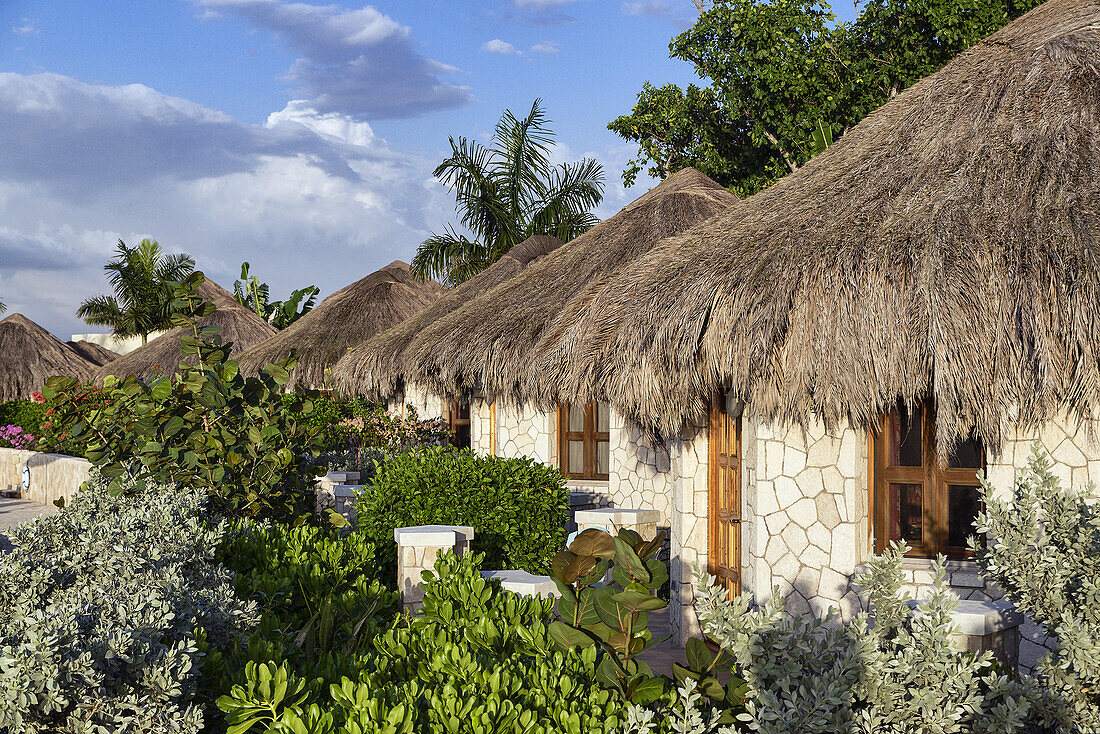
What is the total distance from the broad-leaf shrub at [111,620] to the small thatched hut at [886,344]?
3.40 metres

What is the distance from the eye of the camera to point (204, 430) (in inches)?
248

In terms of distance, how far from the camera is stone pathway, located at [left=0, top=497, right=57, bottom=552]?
45.5 ft

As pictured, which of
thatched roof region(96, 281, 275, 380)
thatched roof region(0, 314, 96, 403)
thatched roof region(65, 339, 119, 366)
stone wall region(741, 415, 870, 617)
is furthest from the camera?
thatched roof region(65, 339, 119, 366)

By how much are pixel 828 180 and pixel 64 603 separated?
6.17 m

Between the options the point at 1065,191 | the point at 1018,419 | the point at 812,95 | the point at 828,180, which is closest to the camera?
the point at 1018,419

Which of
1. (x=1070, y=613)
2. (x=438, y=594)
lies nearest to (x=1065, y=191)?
(x=1070, y=613)

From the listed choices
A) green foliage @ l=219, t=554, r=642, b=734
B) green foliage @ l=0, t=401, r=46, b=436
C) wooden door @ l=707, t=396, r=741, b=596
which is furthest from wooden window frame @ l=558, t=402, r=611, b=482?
green foliage @ l=0, t=401, r=46, b=436

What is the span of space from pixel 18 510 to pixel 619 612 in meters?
15.4

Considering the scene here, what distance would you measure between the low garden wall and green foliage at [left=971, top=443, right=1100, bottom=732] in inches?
512

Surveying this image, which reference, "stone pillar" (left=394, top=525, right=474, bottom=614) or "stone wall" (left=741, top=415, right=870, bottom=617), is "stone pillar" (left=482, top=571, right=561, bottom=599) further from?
"stone wall" (left=741, top=415, right=870, bottom=617)

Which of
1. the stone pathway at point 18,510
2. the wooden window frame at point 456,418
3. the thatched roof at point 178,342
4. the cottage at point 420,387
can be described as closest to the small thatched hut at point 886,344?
Result: the cottage at point 420,387

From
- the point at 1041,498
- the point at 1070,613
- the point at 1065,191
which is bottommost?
the point at 1070,613

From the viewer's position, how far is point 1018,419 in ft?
17.6

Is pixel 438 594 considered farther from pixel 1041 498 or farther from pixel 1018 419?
pixel 1018 419
